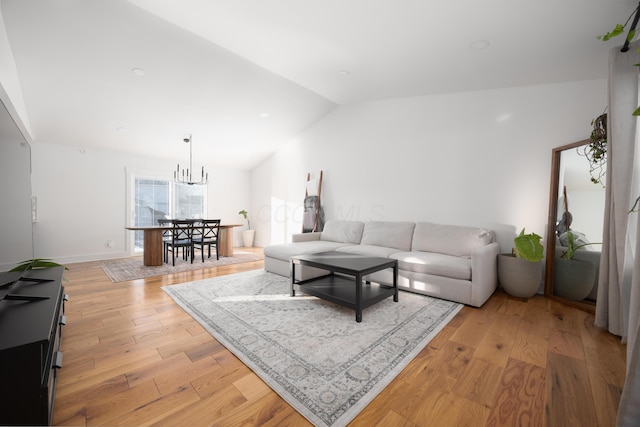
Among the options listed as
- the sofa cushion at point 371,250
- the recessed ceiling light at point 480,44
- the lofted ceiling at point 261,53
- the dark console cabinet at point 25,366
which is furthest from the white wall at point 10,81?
the recessed ceiling light at point 480,44

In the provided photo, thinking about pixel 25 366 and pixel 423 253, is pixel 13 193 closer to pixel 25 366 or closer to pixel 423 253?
pixel 25 366

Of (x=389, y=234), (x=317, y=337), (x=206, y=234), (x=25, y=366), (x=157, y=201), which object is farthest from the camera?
(x=157, y=201)

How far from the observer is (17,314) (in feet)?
4.23

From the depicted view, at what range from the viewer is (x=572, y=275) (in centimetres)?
279

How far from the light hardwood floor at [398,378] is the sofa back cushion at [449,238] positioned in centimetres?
92

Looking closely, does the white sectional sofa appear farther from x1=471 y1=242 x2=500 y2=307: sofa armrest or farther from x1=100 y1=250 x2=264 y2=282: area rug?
x1=100 y1=250 x2=264 y2=282: area rug

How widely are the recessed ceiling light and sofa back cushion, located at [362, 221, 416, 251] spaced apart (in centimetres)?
219

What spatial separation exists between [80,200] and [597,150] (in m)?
7.20

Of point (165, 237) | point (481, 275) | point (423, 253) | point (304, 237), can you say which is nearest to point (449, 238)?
point (423, 253)

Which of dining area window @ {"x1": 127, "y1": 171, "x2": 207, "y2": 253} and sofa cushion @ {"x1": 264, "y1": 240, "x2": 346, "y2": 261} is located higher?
dining area window @ {"x1": 127, "y1": 171, "x2": 207, "y2": 253}

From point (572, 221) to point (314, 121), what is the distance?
416 centimetres

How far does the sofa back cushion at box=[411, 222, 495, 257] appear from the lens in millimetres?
3230

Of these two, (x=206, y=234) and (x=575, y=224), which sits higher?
(x=575, y=224)

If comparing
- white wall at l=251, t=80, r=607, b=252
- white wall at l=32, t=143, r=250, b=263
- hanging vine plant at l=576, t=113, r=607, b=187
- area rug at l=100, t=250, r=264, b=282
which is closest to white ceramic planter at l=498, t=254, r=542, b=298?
white wall at l=251, t=80, r=607, b=252
